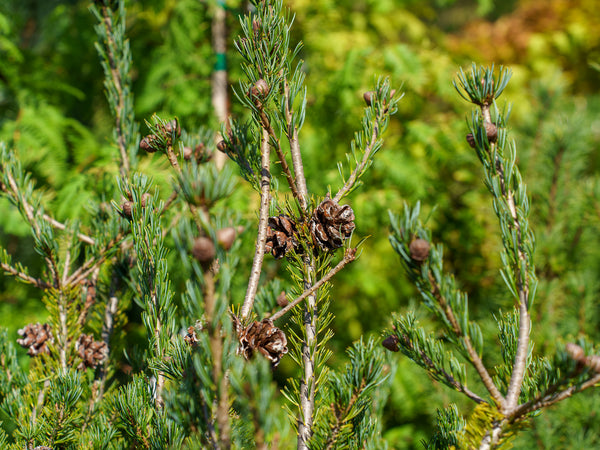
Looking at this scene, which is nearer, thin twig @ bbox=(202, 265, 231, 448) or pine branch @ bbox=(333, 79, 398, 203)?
thin twig @ bbox=(202, 265, 231, 448)

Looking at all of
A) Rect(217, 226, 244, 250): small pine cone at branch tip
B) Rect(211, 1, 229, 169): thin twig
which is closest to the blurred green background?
Rect(211, 1, 229, 169): thin twig

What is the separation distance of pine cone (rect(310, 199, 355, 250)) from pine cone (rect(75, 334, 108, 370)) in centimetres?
40

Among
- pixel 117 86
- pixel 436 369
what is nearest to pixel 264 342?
pixel 436 369

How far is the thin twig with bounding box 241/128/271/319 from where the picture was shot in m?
0.48

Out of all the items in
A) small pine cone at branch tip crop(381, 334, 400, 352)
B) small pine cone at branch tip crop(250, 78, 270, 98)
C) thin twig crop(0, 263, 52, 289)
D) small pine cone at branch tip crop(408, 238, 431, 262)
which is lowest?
thin twig crop(0, 263, 52, 289)

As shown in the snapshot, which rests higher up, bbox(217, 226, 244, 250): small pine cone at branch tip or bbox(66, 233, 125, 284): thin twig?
bbox(217, 226, 244, 250): small pine cone at branch tip

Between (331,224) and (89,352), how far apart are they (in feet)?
1.44

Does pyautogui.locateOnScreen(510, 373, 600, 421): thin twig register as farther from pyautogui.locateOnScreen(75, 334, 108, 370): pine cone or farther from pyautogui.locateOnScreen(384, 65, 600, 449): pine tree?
pyautogui.locateOnScreen(75, 334, 108, 370): pine cone

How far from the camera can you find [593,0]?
240 centimetres

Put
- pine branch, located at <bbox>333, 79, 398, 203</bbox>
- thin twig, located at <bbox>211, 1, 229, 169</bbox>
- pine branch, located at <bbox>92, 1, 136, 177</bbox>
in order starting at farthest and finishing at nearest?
thin twig, located at <bbox>211, 1, 229, 169</bbox> → pine branch, located at <bbox>92, 1, 136, 177</bbox> → pine branch, located at <bbox>333, 79, 398, 203</bbox>

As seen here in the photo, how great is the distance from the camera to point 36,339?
618mm

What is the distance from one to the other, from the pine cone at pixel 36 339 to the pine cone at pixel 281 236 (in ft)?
1.32

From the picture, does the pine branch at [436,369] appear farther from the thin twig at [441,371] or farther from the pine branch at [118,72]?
the pine branch at [118,72]

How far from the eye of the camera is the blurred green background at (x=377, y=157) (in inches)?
42.5
